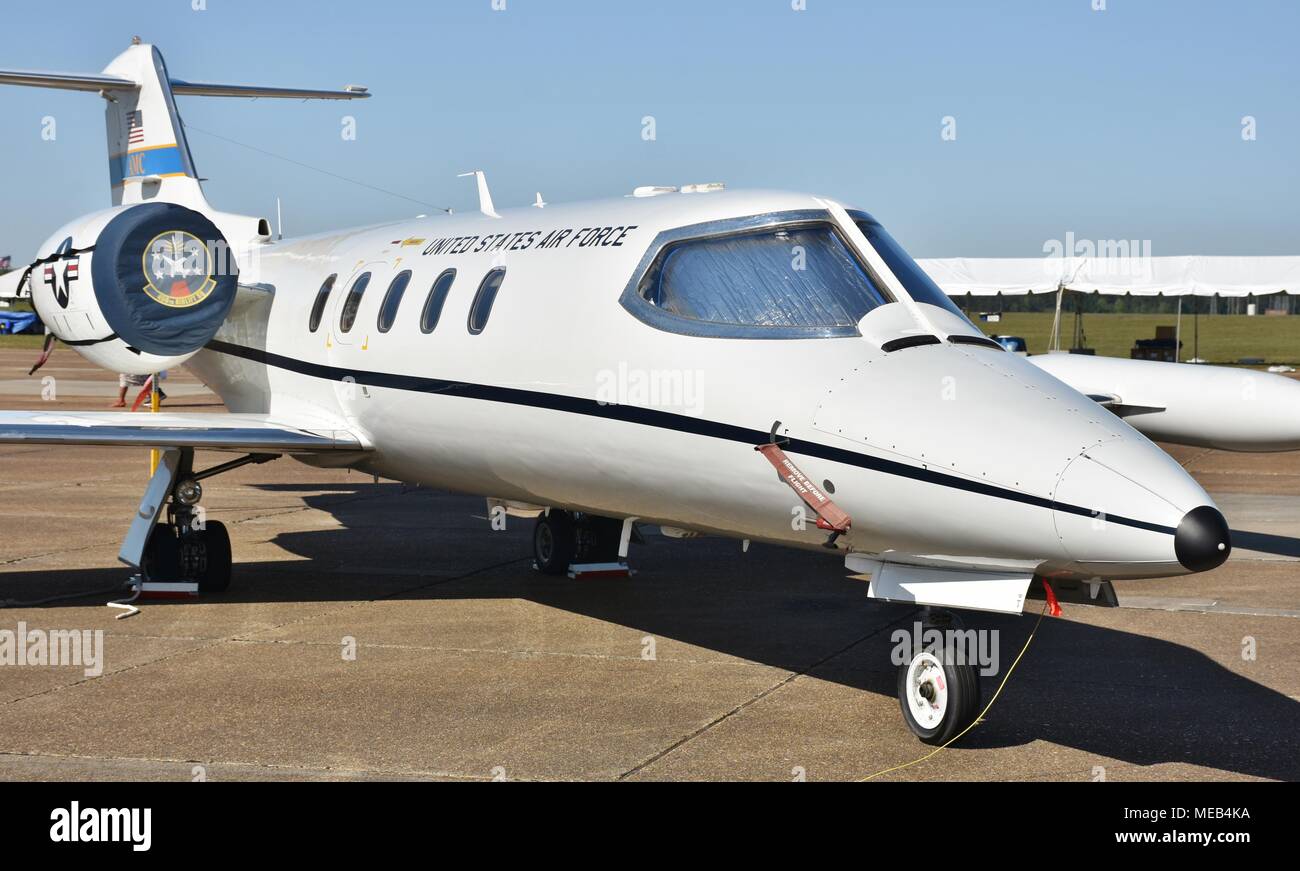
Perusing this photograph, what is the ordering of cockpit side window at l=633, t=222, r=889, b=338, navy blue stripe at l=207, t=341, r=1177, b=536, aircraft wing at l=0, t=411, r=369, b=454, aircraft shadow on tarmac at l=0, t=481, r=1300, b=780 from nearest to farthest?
navy blue stripe at l=207, t=341, r=1177, b=536 < aircraft shadow on tarmac at l=0, t=481, r=1300, b=780 < cockpit side window at l=633, t=222, r=889, b=338 < aircraft wing at l=0, t=411, r=369, b=454

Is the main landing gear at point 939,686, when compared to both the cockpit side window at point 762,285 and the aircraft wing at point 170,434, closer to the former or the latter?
the cockpit side window at point 762,285

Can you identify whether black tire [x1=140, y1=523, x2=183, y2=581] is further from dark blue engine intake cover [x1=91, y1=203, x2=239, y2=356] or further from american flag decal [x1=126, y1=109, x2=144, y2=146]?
american flag decal [x1=126, y1=109, x2=144, y2=146]

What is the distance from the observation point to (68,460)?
70.6ft

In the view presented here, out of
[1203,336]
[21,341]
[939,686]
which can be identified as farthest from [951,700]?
[1203,336]

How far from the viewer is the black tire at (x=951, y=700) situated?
677cm

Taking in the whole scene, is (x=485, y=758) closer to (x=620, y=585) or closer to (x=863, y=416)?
(x=863, y=416)

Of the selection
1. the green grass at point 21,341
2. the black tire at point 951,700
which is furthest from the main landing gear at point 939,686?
the green grass at point 21,341

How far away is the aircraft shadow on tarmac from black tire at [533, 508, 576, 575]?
17 centimetres

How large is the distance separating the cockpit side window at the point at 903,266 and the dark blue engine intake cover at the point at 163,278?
6.36 meters

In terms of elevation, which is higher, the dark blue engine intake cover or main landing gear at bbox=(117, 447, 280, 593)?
the dark blue engine intake cover

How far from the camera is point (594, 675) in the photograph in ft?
27.8

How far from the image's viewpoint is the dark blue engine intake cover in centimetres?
1160

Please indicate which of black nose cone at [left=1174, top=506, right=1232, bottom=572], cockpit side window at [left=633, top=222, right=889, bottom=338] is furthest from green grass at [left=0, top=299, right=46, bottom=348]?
black nose cone at [left=1174, top=506, right=1232, bottom=572]
